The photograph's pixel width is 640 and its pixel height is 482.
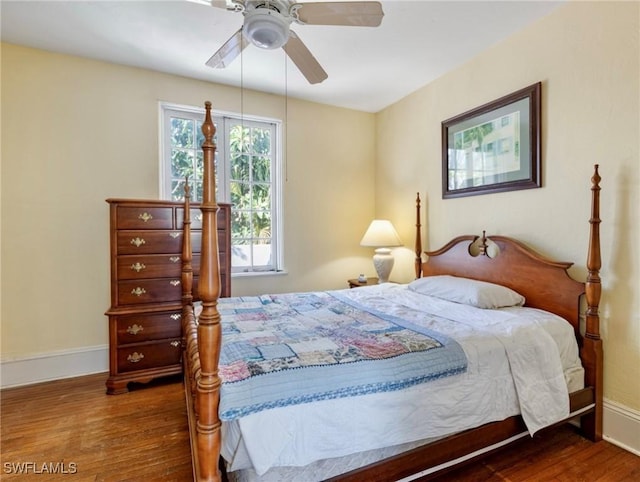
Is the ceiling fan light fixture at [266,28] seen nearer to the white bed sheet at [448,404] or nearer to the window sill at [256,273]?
the white bed sheet at [448,404]

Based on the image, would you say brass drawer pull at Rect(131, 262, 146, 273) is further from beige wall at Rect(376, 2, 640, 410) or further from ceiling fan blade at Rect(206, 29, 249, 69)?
beige wall at Rect(376, 2, 640, 410)

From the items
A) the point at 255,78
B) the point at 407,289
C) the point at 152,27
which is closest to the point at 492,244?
the point at 407,289

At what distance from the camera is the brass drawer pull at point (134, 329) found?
8.55 ft

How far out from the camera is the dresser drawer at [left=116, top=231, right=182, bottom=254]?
2602 mm

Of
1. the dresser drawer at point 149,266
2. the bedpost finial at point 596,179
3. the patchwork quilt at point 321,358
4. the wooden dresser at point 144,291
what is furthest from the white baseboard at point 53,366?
the bedpost finial at point 596,179

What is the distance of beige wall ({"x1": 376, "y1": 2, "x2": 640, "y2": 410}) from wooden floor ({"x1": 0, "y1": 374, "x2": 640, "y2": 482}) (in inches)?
17.2

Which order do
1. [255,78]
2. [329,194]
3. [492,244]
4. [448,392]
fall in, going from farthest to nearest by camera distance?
[329,194], [255,78], [492,244], [448,392]

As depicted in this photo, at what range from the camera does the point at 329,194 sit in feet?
13.0

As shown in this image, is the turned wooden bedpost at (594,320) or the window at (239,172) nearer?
the turned wooden bedpost at (594,320)

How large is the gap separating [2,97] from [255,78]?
6.70 feet

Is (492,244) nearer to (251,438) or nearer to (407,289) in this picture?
(407,289)

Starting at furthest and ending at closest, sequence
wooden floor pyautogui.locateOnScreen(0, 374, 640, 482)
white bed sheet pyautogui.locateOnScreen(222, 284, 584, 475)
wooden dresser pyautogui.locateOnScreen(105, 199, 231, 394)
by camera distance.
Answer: wooden dresser pyautogui.locateOnScreen(105, 199, 231, 394) < wooden floor pyautogui.locateOnScreen(0, 374, 640, 482) < white bed sheet pyautogui.locateOnScreen(222, 284, 584, 475)

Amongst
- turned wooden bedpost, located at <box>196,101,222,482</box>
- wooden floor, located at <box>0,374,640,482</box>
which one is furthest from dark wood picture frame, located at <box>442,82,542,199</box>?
turned wooden bedpost, located at <box>196,101,222,482</box>

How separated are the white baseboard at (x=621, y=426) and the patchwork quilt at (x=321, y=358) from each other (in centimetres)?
125
